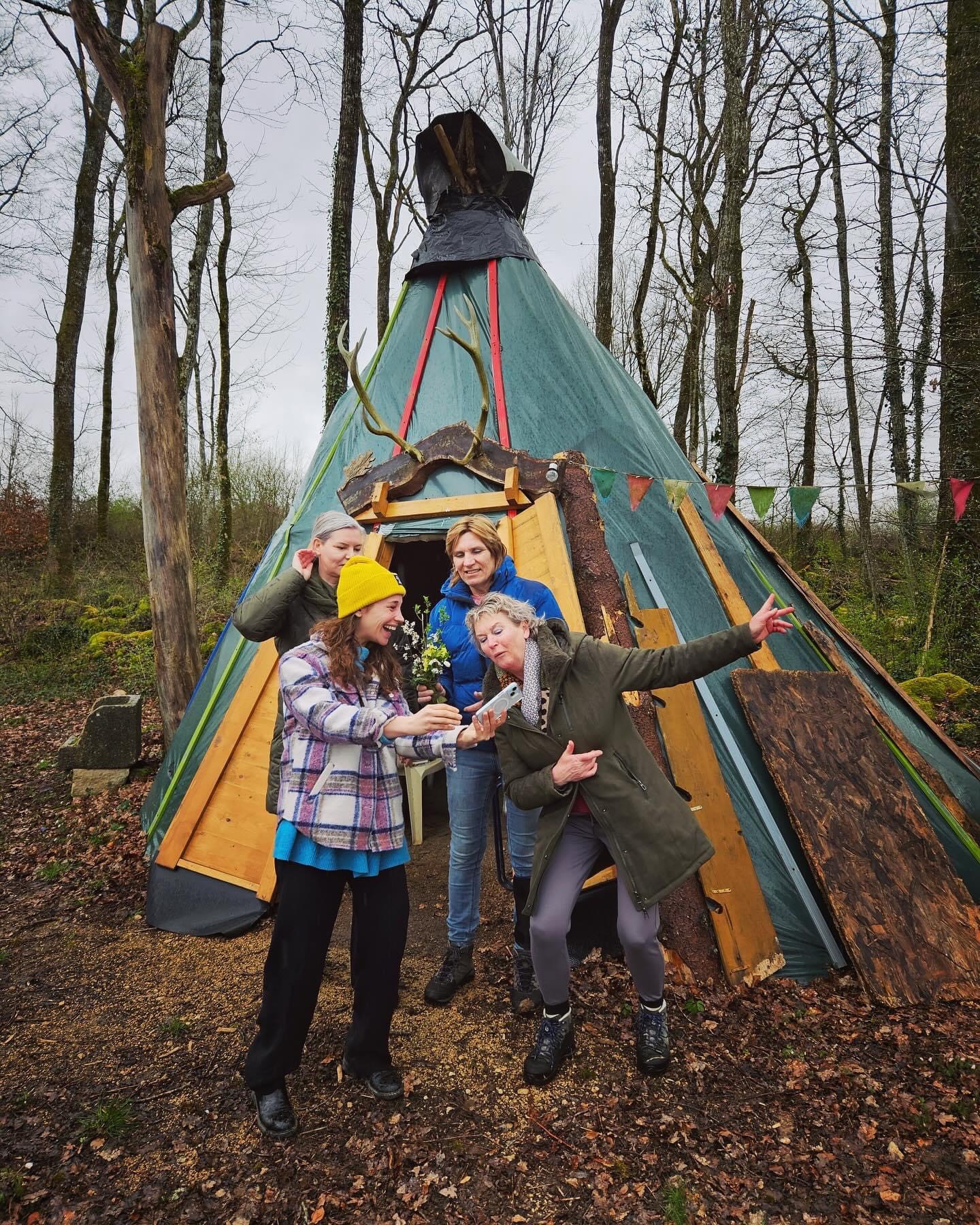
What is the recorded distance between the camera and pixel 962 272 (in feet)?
17.9

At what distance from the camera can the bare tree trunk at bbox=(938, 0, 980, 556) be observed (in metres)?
5.36

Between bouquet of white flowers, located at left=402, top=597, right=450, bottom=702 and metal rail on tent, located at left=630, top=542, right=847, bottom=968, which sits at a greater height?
bouquet of white flowers, located at left=402, top=597, right=450, bottom=702

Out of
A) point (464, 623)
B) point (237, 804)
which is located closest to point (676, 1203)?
point (464, 623)

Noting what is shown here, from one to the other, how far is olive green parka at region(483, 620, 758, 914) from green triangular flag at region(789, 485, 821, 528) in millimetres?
2437

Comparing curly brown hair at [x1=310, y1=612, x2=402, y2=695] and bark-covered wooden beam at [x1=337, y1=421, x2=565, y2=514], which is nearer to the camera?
curly brown hair at [x1=310, y1=612, x2=402, y2=695]

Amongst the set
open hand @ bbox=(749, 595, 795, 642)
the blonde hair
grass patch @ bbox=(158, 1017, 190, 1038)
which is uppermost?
the blonde hair

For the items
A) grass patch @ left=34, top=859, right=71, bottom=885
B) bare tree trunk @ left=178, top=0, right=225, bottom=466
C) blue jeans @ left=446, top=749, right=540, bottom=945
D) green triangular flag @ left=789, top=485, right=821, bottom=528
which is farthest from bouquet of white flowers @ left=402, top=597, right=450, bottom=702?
bare tree trunk @ left=178, top=0, right=225, bottom=466

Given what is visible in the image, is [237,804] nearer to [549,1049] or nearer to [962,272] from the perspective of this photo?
[549,1049]

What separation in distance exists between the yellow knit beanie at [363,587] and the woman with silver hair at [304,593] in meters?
0.66

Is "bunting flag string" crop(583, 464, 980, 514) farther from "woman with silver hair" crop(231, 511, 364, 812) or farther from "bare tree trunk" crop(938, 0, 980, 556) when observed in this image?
"woman with silver hair" crop(231, 511, 364, 812)

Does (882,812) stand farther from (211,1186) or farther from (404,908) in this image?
(211,1186)

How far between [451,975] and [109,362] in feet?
49.2

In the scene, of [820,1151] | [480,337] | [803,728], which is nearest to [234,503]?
[480,337]

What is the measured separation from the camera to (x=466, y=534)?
2801mm
